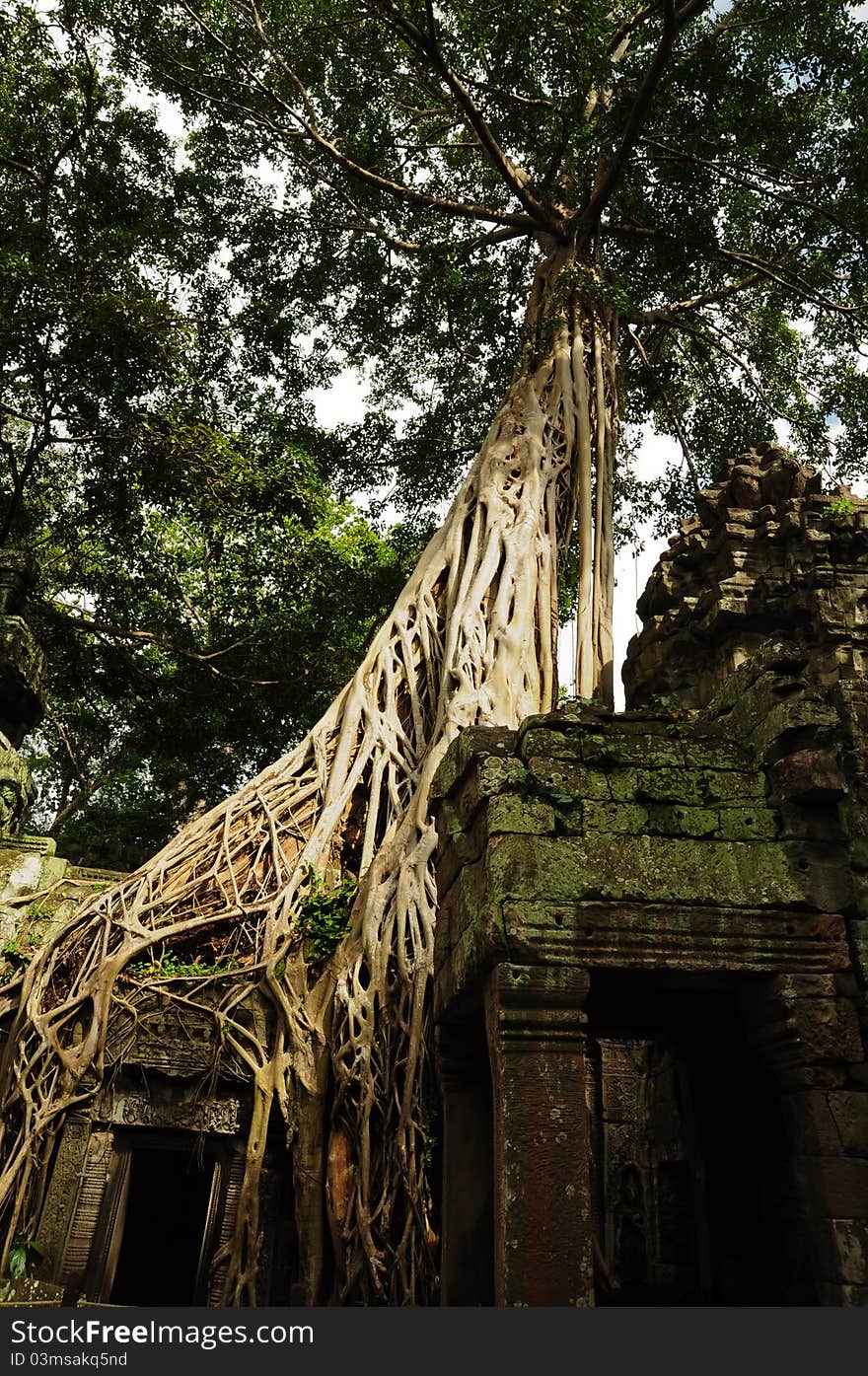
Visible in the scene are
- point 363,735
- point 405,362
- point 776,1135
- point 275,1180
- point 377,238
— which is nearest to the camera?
point 776,1135

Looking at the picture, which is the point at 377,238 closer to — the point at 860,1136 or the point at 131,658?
the point at 131,658

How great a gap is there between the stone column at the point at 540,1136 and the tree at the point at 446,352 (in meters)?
1.64

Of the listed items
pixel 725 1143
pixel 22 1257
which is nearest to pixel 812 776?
pixel 725 1143

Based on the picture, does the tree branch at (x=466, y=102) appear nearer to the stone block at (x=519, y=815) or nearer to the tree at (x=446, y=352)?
the tree at (x=446, y=352)

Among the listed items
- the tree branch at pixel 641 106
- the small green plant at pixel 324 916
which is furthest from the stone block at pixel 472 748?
the tree branch at pixel 641 106

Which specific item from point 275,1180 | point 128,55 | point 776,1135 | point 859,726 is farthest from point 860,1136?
point 128,55

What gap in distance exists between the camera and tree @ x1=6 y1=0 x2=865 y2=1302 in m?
4.66

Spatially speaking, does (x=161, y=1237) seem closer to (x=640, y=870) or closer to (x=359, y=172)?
(x=640, y=870)

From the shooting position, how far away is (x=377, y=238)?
10594 millimetres

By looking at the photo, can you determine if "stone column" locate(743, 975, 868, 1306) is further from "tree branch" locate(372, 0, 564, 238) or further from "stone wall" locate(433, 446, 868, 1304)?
"tree branch" locate(372, 0, 564, 238)

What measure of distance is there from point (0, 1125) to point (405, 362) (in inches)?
392

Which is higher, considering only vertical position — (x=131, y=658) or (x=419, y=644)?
(x=131, y=658)

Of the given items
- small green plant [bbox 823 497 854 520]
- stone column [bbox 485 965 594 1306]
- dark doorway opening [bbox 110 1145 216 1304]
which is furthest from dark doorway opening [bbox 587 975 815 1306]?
dark doorway opening [bbox 110 1145 216 1304]

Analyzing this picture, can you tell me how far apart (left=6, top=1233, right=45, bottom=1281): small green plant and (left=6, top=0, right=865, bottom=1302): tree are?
0.76 feet
